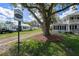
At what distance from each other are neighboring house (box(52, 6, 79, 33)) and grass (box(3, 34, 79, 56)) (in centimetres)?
18

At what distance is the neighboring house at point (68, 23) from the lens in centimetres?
659

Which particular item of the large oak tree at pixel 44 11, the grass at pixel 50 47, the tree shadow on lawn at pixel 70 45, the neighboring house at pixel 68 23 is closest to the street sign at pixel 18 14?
the large oak tree at pixel 44 11

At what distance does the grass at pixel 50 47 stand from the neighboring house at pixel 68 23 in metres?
0.18

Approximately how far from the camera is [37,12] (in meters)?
6.78

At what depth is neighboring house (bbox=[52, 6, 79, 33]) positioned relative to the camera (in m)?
6.59

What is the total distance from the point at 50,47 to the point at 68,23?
2.53 feet

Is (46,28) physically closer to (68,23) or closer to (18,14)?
(68,23)

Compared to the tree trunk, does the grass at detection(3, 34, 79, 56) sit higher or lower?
lower

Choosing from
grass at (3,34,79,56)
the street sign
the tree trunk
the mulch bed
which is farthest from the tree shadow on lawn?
the street sign

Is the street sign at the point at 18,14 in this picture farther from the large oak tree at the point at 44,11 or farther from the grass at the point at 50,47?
the grass at the point at 50,47

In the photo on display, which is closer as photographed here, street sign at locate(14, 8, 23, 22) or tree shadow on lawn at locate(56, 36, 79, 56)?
street sign at locate(14, 8, 23, 22)

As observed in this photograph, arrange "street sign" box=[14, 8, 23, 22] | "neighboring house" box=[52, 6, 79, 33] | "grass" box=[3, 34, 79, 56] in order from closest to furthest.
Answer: "street sign" box=[14, 8, 23, 22] < "grass" box=[3, 34, 79, 56] < "neighboring house" box=[52, 6, 79, 33]

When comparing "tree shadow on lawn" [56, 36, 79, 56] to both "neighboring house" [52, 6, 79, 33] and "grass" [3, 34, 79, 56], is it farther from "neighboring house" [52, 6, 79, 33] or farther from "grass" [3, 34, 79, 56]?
"neighboring house" [52, 6, 79, 33]

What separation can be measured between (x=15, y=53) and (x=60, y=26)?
4.37ft
